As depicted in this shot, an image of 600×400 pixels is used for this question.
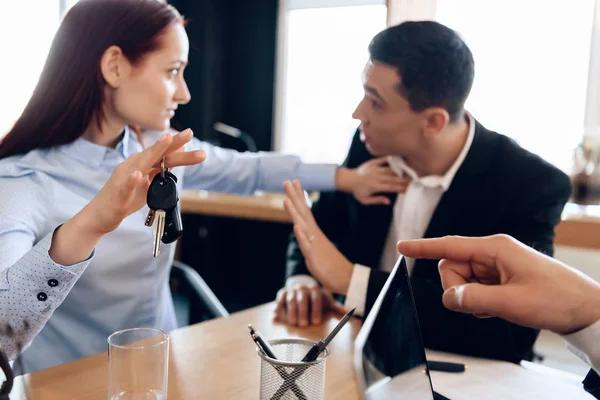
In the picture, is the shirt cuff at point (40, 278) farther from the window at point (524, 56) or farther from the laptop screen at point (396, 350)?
the window at point (524, 56)

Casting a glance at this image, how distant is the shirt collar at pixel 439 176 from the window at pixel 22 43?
0.78m

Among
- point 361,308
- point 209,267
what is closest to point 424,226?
point 361,308

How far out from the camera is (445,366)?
2.96ft

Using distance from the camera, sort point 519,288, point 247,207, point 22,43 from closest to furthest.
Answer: point 519,288, point 22,43, point 247,207

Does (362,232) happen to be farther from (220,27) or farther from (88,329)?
Result: (220,27)

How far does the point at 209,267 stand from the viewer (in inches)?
125

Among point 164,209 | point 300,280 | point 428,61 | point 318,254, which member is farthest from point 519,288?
point 300,280

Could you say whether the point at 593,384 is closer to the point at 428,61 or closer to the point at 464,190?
the point at 464,190

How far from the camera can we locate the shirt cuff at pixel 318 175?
1300 mm

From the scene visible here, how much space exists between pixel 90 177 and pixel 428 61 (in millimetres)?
702

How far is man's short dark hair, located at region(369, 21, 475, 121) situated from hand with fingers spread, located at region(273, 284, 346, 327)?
18.2 inches

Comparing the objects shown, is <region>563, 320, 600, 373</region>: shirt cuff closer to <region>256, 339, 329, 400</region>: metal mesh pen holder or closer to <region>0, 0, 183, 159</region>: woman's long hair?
<region>256, 339, 329, 400</region>: metal mesh pen holder

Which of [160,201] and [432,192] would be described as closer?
[160,201]

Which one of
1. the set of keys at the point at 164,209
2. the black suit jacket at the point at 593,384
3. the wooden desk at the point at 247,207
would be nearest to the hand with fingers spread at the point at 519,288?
the black suit jacket at the point at 593,384
